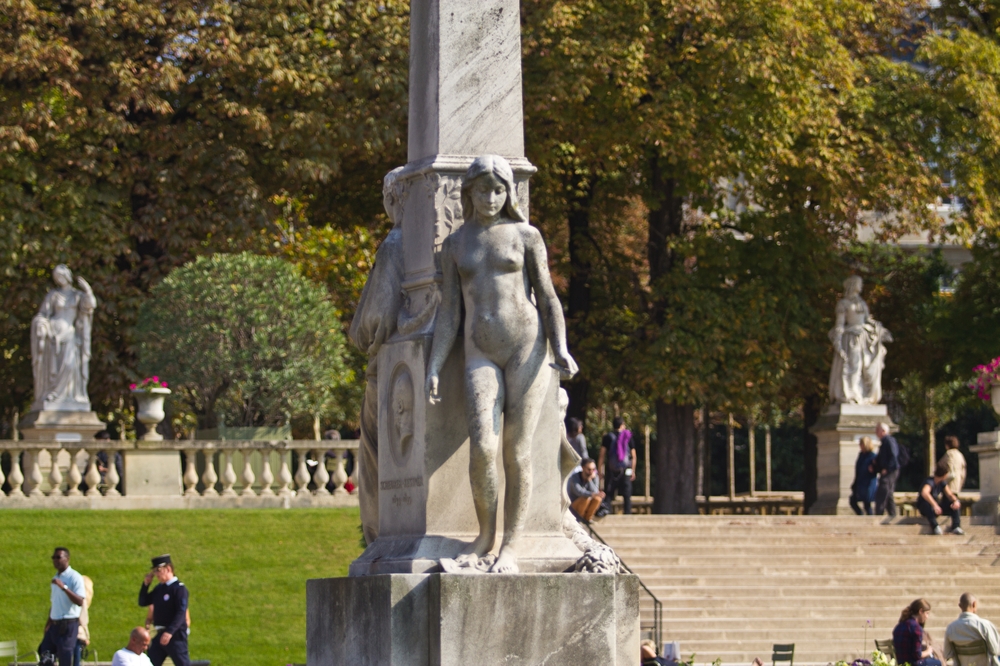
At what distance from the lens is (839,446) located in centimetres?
3092

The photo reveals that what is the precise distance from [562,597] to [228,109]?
68.0 ft

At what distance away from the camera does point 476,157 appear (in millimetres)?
8883

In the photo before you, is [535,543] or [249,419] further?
[249,419]

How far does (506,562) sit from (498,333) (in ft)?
3.54

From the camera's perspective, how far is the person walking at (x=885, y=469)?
90.3ft

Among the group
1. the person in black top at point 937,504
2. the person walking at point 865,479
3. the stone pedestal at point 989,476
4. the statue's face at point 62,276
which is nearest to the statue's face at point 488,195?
the person in black top at point 937,504

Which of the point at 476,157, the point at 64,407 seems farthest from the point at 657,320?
the point at 476,157

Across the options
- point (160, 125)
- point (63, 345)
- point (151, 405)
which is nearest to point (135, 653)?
point (151, 405)

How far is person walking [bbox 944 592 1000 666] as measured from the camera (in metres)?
15.2

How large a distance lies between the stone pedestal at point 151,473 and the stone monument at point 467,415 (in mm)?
14879

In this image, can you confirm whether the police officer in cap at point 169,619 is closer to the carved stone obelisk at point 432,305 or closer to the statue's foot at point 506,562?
the carved stone obelisk at point 432,305

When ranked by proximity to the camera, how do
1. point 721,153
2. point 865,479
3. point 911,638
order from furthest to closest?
point 721,153, point 865,479, point 911,638

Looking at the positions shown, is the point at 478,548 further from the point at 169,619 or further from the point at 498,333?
the point at 169,619

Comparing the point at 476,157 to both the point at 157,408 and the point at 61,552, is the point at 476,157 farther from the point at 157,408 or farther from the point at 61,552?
the point at 157,408
